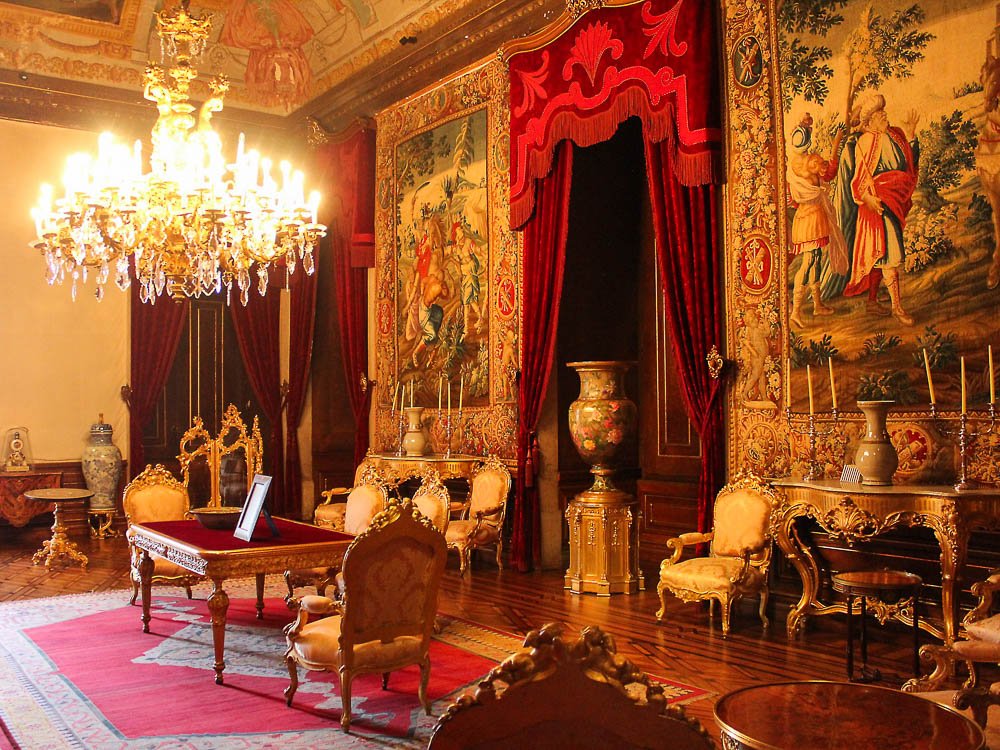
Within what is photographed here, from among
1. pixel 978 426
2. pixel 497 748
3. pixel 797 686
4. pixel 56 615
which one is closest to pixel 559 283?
pixel 978 426

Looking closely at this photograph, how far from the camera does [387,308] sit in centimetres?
1055

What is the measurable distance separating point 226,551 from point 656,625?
285 centimetres

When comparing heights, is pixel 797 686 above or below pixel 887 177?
below

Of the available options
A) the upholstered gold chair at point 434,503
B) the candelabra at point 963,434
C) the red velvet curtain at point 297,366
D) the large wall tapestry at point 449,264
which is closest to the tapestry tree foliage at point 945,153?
the candelabra at point 963,434

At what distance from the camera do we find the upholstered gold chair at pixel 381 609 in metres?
4.17

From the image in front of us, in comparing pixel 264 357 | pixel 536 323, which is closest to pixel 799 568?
pixel 536 323

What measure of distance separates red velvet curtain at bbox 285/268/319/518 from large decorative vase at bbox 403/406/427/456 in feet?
10.1

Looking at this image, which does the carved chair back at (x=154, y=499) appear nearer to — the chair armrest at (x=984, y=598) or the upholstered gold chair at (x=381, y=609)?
the upholstered gold chair at (x=381, y=609)

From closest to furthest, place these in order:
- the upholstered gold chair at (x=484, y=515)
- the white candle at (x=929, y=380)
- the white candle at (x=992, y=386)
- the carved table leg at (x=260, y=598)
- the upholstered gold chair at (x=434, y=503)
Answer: the white candle at (x=992, y=386)
the white candle at (x=929, y=380)
the upholstered gold chair at (x=434, y=503)
the carved table leg at (x=260, y=598)
the upholstered gold chair at (x=484, y=515)

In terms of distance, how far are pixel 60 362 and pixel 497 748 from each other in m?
10.7

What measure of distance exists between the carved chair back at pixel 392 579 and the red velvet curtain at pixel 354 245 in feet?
20.9

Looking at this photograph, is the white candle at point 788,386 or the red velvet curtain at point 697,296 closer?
the white candle at point 788,386

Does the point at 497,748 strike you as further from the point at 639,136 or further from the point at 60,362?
the point at 60,362

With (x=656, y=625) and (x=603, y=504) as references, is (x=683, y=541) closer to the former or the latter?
(x=656, y=625)
